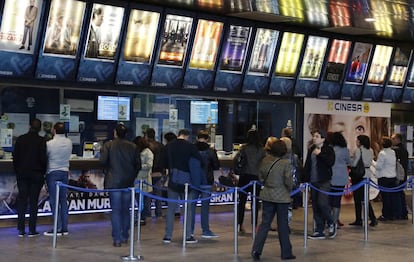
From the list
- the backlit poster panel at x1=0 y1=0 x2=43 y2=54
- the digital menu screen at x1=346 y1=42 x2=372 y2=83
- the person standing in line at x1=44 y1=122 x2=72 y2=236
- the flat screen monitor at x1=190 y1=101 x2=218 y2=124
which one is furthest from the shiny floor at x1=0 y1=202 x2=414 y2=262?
the digital menu screen at x1=346 y1=42 x2=372 y2=83

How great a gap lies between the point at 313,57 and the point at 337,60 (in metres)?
0.85

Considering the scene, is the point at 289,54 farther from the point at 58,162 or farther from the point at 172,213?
the point at 58,162

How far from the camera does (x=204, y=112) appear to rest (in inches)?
664

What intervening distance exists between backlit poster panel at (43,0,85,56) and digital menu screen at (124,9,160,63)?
1104 mm

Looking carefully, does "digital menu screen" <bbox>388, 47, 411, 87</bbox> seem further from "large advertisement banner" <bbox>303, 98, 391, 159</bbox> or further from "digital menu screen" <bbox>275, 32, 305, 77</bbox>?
"digital menu screen" <bbox>275, 32, 305, 77</bbox>

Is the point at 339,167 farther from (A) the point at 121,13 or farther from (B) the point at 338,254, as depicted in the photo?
(A) the point at 121,13

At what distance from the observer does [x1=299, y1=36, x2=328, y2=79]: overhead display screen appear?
728 inches

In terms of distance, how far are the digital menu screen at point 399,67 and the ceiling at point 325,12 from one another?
2.42 m

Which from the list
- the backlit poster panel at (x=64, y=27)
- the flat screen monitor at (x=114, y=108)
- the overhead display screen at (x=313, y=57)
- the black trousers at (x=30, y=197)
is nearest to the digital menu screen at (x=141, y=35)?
the flat screen monitor at (x=114, y=108)

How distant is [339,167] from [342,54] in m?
6.62

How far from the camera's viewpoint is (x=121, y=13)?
14938 mm

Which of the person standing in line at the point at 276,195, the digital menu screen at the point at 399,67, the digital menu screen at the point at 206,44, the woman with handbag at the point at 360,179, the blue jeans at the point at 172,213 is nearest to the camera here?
the person standing in line at the point at 276,195

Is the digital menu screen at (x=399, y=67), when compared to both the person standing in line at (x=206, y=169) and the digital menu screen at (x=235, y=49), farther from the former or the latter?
the person standing in line at (x=206, y=169)

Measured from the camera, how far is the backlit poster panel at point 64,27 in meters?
14.1
